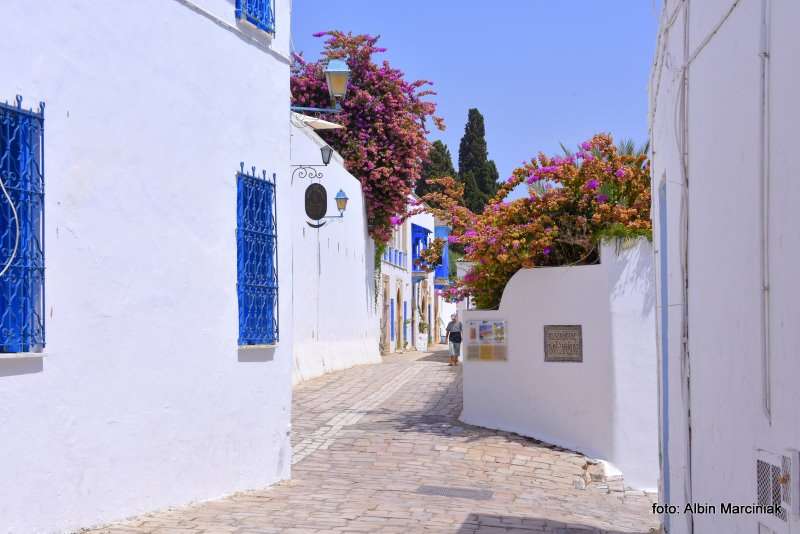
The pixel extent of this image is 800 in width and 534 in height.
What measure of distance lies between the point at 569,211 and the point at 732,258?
9.19 metres

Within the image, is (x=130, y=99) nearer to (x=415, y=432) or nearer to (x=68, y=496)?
(x=68, y=496)

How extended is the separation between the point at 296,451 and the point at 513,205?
15.3ft

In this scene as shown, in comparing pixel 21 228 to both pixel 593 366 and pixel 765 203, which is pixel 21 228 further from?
pixel 593 366

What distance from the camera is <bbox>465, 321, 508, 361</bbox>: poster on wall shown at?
15.0 meters

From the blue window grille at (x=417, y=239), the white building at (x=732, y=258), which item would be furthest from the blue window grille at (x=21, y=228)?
the blue window grille at (x=417, y=239)

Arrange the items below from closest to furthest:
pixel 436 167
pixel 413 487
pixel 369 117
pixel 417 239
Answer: pixel 413 487 < pixel 369 117 < pixel 417 239 < pixel 436 167

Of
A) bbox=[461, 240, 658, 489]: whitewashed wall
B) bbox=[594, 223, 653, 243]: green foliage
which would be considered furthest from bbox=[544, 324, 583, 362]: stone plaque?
bbox=[594, 223, 653, 243]: green foliage

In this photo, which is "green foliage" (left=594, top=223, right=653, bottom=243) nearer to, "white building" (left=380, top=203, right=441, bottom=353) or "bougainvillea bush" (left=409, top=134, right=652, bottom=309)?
"bougainvillea bush" (left=409, top=134, right=652, bottom=309)

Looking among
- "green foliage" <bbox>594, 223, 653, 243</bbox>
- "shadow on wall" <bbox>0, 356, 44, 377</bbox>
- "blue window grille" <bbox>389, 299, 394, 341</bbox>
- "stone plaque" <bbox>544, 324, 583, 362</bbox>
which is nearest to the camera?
"shadow on wall" <bbox>0, 356, 44, 377</bbox>

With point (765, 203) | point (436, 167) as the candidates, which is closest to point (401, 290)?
point (436, 167)

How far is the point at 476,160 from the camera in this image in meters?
62.9

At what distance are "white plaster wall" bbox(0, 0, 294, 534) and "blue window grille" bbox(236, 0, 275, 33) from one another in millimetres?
251

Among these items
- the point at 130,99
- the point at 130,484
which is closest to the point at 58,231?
the point at 130,99

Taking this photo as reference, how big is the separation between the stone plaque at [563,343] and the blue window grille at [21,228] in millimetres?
8499
